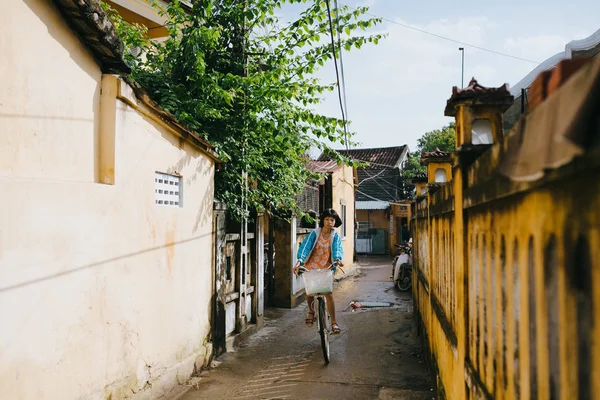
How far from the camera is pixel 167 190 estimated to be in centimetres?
489

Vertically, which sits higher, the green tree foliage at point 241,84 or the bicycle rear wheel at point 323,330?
the green tree foliage at point 241,84

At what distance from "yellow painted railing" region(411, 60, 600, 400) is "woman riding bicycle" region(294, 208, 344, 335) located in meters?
3.54

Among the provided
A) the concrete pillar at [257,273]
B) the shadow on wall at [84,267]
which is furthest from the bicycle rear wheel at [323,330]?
the shadow on wall at [84,267]

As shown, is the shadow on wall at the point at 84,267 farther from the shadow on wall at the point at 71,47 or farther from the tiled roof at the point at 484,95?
the tiled roof at the point at 484,95

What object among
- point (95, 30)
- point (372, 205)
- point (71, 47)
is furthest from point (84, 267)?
point (372, 205)

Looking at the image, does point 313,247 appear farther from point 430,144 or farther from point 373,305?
point 430,144

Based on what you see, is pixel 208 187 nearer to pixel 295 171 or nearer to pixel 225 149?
pixel 225 149

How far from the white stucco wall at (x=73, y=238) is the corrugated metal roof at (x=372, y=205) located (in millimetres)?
21062

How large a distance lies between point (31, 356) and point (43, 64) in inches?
82.2

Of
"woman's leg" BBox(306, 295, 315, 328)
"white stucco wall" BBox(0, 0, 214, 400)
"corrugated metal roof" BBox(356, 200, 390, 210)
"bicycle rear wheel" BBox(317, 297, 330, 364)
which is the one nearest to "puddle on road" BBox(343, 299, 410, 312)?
"woman's leg" BBox(306, 295, 315, 328)

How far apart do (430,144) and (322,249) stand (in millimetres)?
26398

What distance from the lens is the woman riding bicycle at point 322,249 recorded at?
249 inches

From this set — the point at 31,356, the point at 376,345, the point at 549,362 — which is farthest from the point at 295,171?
the point at 549,362

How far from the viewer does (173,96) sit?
5.66m
